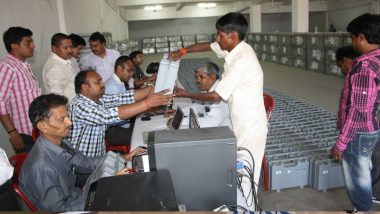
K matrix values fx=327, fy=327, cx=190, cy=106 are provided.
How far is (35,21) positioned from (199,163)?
437cm

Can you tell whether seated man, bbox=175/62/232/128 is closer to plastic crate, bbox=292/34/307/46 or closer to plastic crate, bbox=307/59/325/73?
plastic crate, bbox=307/59/325/73

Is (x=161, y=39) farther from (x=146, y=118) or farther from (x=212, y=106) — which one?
(x=212, y=106)

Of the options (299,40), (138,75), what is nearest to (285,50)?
(299,40)

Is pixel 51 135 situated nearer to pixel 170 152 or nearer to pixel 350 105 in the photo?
pixel 170 152

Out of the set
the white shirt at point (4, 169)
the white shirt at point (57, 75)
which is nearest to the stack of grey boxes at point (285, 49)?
the white shirt at point (57, 75)

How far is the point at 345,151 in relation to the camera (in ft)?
7.06

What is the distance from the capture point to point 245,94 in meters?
2.26

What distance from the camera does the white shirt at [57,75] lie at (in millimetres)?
3451

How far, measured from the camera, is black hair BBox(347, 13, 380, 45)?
1.88m

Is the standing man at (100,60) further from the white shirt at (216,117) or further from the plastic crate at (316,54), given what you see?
the plastic crate at (316,54)

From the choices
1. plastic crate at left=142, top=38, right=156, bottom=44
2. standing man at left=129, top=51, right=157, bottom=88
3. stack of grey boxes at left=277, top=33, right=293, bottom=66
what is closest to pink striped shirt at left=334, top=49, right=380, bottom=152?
standing man at left=129, top=51, right=157, bottom=88

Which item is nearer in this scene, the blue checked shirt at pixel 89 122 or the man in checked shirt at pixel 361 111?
the man in checked shirt at pixel 361 111

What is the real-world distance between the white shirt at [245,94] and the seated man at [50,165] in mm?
900

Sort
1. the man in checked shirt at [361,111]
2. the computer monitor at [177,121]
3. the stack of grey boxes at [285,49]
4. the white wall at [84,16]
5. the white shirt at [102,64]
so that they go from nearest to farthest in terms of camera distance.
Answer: the man in checked shirt at [361,111]
the computer monitor at [177,121]
the white shirt at [102,64]
the white wall at [84,16]
the stack of grey boxes at [285,49]
